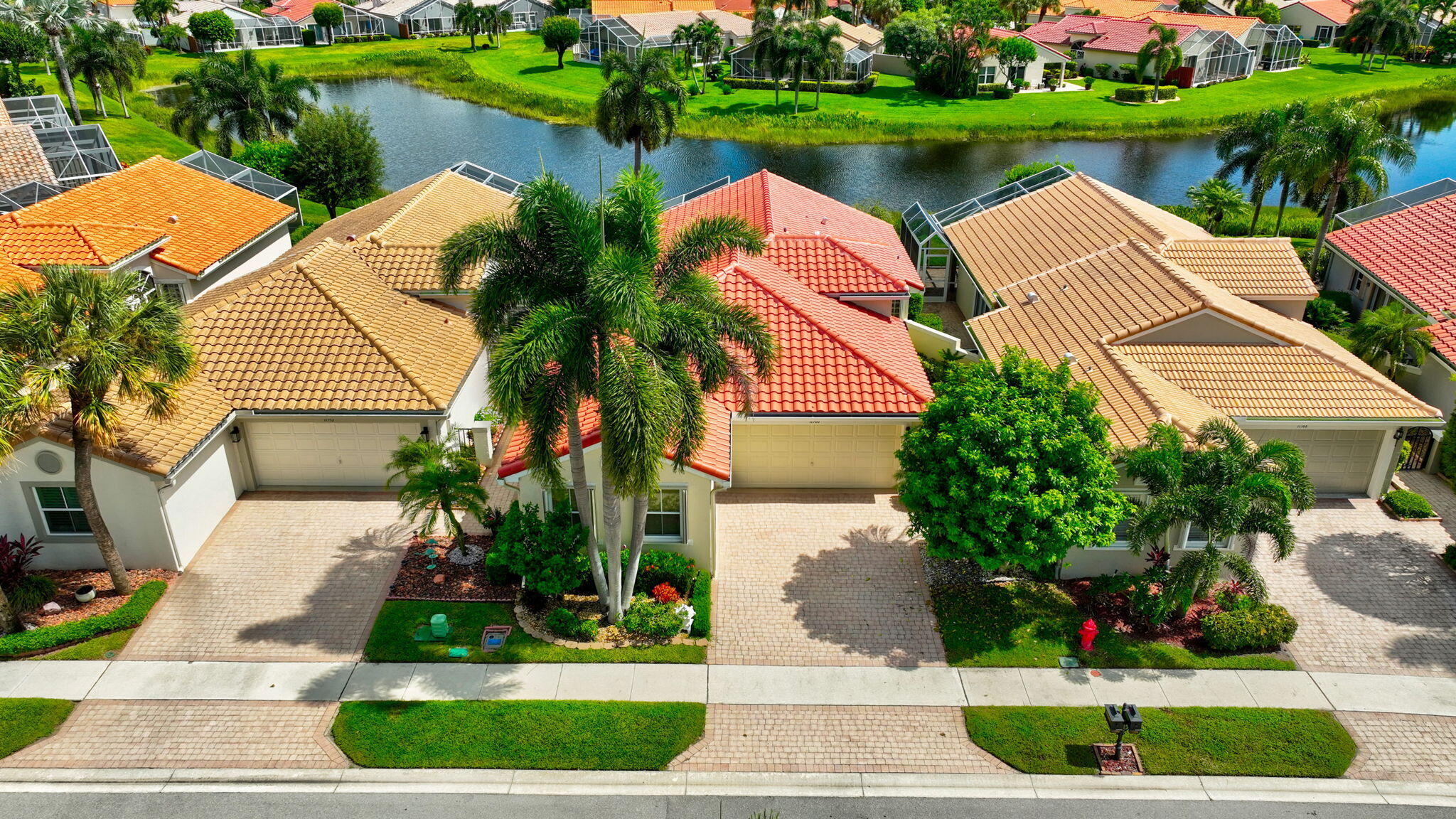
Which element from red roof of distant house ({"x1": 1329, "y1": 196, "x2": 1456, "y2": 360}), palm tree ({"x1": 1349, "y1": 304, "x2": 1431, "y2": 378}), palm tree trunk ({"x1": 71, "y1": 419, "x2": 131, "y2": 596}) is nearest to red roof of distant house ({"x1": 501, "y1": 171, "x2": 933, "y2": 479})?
palm tree trunk ({"x1": 71, "y1": 419, "x2": 131, "y2": 596})

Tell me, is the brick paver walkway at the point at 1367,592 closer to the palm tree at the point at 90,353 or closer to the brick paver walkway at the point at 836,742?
the brick paver walkway at the point at 836,742

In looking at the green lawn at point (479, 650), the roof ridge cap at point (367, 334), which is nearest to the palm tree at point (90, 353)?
the roof ridge cap at point (367, 334)

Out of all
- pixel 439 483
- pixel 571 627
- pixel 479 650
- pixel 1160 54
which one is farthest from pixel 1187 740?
pixel 1160 54

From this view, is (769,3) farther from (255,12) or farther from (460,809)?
(460,809)

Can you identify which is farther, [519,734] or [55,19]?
[55,19]

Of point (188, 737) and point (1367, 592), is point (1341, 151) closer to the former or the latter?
point (1367, 592)

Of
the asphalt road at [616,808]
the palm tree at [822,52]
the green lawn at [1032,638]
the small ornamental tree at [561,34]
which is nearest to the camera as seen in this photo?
the asphalt road at [616,808]

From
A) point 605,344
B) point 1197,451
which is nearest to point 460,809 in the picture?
point 605,344

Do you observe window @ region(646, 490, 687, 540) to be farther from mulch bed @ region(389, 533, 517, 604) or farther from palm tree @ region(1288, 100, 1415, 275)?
palm tree @ region(1288, 100, 1415, 275)
